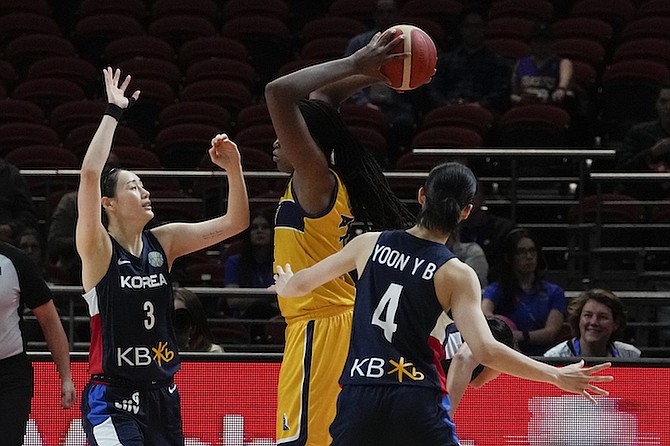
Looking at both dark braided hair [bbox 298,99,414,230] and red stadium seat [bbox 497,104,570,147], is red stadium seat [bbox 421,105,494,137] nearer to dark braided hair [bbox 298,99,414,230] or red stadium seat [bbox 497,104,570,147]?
red stadium seat [bbox 497,104,570,147]

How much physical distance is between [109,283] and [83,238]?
216 millimetres

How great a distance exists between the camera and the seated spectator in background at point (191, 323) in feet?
21.1

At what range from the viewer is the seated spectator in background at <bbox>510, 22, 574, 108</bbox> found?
10.1 metres

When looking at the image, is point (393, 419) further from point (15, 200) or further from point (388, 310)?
point (15, 200)

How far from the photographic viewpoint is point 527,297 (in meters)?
7.36

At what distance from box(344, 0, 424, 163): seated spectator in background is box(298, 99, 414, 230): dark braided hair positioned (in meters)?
5.44

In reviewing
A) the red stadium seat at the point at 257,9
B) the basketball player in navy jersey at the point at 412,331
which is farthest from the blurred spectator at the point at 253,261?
the red stadium seat at the point at 257,9

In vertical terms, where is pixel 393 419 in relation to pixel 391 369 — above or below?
below

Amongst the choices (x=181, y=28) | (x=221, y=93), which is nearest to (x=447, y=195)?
(x=221, y=93)

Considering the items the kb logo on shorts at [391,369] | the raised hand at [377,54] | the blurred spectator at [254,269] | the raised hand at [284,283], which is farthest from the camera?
the blurred spectator at [254,269]

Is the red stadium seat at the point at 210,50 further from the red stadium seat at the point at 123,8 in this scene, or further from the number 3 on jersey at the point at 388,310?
the number 3 on jersey at the point at 388,310

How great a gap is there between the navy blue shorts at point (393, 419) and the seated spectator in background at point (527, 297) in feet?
11.6

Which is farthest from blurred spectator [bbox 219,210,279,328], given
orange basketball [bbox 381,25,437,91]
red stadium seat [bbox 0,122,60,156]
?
orange basketball [bbox 381,25,437,91]

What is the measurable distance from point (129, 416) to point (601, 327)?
2.97 metres
